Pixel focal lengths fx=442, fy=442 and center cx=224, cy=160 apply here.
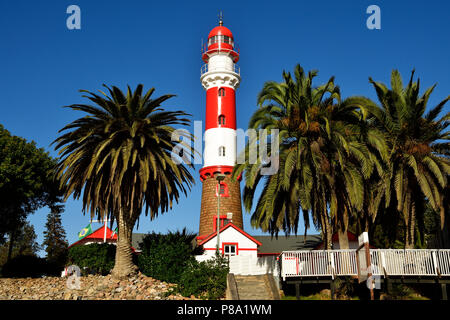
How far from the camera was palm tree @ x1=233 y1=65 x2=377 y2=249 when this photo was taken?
2552cm

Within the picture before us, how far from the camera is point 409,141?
27.1 m

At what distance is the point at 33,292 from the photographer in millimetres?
25188

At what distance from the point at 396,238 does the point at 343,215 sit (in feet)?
19.6

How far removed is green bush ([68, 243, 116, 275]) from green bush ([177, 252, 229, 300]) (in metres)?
8.32

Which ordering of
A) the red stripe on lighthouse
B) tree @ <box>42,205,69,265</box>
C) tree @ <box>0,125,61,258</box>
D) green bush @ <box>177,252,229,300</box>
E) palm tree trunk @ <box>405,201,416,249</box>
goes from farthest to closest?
tree @ <box>42,205,69,265</box> < the red stripe on lighthouse < tree @ <box>0,125,61,258</box> < palm tree trunk @ <box>405,201,416,249</box> < green bush @ <box>177,252,229,300</box>

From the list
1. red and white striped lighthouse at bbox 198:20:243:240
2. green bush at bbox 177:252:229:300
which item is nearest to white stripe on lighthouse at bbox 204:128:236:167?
red and white striped lighthouse at bbox 198:20:243:240

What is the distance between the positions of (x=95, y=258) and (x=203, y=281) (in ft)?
34.7

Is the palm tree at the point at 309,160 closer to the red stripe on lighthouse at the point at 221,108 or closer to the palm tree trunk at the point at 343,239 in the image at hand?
the palm tree trunk at the point at 343,239

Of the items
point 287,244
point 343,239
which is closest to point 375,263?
point 343,239

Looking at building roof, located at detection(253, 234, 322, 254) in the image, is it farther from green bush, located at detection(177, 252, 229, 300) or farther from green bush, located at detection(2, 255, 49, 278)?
green bush, located at detection(2, 255, 49, 278)

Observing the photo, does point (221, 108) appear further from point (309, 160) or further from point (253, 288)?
point (253, 288)
